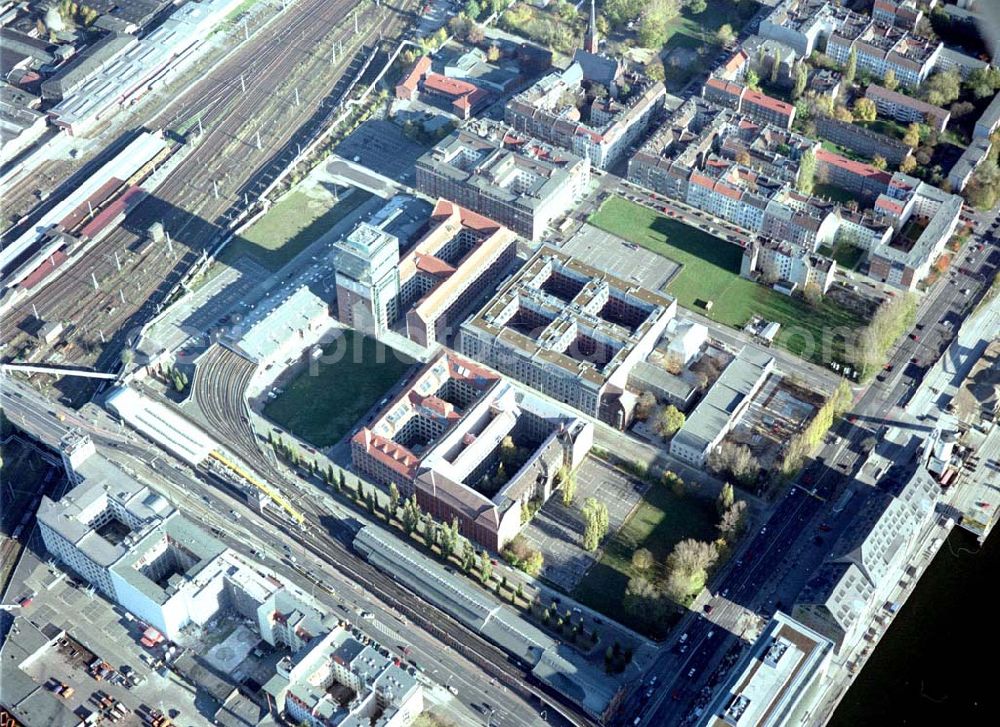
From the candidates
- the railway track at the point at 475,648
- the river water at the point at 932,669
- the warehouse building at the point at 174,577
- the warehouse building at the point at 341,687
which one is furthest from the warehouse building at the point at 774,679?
the warehouse building at the point at 174,577

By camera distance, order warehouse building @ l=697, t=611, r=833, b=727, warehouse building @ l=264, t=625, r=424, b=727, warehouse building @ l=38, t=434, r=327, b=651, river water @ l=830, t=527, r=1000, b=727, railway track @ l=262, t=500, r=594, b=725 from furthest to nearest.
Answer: warehouse building @ l=38, t=434, r=327, b=651 → railway track @ l=262, t=500, r=594, b=725 → river water @ l=830, t=527, r=1000, b=727 → warehouse building @ l=264, t=625, r=424, b=727 → warehouse building @ l=697, t=611, r=833, b=727

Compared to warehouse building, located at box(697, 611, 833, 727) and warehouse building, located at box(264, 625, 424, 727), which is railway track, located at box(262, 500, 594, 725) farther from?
warehouse building, located at box(697, 611, 833, 727)

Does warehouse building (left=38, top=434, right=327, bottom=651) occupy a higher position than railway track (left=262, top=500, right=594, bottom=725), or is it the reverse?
railway track (left=262, top=500, right=594, bottom=725)

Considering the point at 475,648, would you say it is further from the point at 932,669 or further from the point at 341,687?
the point at 932,669

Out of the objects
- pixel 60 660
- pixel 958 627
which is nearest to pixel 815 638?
pixel 958 627

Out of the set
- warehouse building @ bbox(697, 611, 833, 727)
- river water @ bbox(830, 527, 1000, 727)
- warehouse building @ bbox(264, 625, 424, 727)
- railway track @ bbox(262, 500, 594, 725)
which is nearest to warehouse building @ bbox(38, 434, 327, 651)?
warehouse building @ bbox(264, 625, 424, 727)

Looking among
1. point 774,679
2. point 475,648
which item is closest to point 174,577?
point 475,648

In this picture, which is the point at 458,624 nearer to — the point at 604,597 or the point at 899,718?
the point at 604,597

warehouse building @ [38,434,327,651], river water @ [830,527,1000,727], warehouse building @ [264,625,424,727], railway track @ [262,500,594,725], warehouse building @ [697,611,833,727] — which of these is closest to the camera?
warehouse building @ [697,611,833,727]

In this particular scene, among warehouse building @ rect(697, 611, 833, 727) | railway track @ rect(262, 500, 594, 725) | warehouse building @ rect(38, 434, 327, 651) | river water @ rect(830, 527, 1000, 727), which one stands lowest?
warehouse building @ rect(38, 434, 327, 651)
